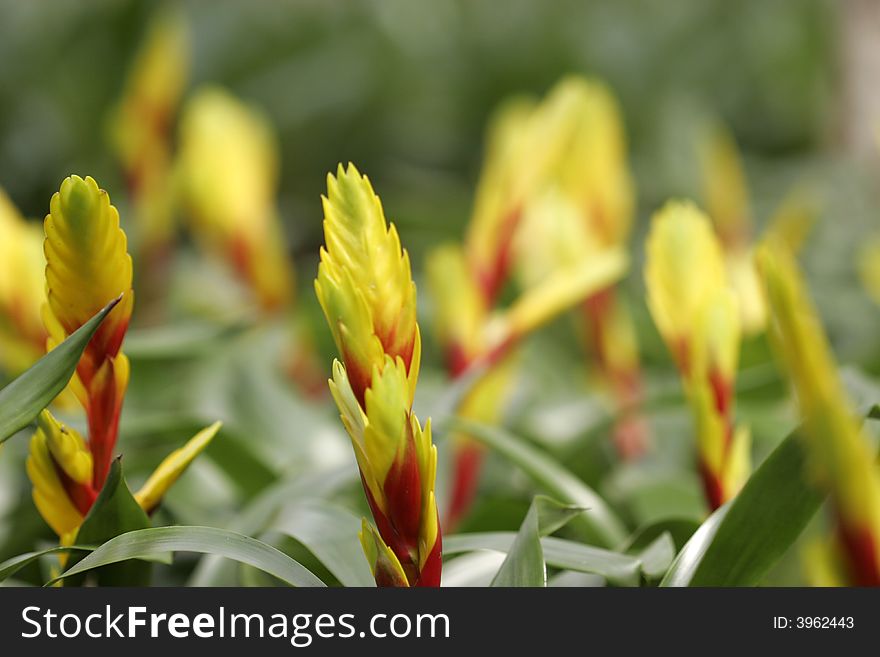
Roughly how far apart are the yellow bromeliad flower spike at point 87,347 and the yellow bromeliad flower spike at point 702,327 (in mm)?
241

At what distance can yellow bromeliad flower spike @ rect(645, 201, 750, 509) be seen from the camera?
513 mm

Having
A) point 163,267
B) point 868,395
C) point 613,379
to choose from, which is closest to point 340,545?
point 868,395

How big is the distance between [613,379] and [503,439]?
1.22ft

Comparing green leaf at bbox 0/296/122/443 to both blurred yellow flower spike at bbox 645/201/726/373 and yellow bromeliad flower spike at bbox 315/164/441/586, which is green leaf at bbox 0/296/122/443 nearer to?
yellow bromeliad flower spike at bbox 315/164/441/586

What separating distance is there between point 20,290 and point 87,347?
13.1 inches

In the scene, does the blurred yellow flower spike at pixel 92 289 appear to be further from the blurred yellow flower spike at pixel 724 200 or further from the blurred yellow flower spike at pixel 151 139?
the blurred yellow flower spike at pixel 724 200

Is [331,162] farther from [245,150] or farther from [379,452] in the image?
[379,452]

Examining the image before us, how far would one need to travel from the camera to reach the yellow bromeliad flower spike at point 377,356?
384 mm

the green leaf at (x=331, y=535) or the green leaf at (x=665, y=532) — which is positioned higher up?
the green leaf at (x=665, y=532)

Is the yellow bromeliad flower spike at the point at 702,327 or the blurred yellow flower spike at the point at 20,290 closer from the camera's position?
the yellow bromeliad flower spike at the point at 702,327

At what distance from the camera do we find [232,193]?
41.8 inches

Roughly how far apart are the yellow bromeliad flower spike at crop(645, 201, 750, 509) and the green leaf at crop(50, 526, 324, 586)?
213 millimetres

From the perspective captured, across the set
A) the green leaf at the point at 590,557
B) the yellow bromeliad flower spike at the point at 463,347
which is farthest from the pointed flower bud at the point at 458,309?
the green leaf at the point at 590,557

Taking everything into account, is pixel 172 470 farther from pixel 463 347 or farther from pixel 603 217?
pixel 603 217
